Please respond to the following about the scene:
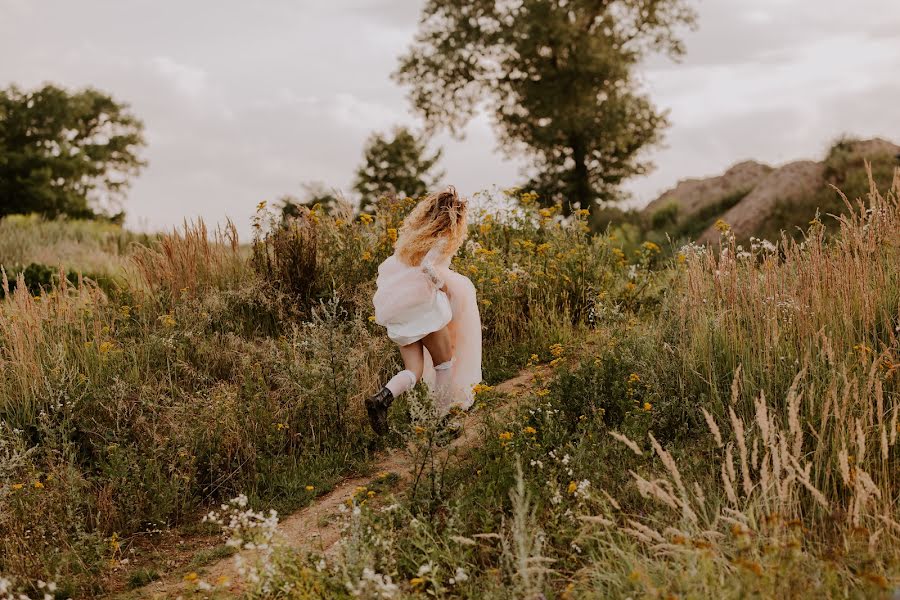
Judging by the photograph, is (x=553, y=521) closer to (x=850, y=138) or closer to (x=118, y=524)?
(x=118, y=524)

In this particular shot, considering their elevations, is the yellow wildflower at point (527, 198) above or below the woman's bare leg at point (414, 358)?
above

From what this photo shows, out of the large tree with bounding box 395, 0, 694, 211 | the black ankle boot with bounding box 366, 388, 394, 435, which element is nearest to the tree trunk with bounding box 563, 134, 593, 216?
the large tree with bounding box 395, 0, 694, 211

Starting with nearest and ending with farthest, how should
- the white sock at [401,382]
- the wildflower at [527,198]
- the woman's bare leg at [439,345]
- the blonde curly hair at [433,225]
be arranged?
the white sock at [401,382]
the blonde curly hair at [433,225]
the woman's bare leg at [439,345]
the wildflower at [527,198]

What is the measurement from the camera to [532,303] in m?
8.23

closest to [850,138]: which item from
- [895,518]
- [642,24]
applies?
[642,24]

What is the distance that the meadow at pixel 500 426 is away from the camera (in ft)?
12.5

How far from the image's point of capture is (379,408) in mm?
5777

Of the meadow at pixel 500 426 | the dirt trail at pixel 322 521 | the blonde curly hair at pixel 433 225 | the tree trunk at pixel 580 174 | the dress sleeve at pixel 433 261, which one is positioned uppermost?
the tree trunk at pixel 580 174

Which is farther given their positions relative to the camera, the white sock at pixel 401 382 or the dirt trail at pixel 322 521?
the white sock at pixel 401 382

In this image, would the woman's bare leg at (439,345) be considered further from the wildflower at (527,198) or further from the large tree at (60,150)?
the large tree at (60,150)

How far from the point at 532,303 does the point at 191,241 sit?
3571 mm

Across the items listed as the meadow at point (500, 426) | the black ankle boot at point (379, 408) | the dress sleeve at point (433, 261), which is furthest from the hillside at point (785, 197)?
the black ankle boot at point (379, 408)

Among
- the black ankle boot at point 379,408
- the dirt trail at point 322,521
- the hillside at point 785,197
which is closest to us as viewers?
the dirt trail at point 322,521

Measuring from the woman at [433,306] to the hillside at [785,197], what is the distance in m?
10.0
